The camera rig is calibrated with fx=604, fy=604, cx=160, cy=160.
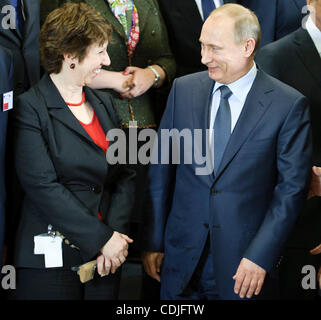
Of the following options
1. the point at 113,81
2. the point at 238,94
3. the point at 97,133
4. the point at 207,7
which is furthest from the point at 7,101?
the point at 207,7

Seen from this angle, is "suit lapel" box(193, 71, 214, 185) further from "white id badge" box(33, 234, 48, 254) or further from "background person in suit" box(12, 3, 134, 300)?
"white id badge" box(33, 234, 48, 254)

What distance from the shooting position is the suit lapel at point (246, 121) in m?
2.39

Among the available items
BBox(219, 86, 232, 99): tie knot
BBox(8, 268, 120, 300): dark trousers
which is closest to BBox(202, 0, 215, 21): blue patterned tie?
BBox(219, 86, 232, 99): tie knot

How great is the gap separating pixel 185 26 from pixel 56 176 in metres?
1.32

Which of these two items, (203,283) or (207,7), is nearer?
(203,283)

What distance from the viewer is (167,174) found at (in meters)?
2.58

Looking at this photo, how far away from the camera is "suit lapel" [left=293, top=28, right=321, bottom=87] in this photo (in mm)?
2881

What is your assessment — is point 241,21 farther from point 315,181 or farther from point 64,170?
point 64,170

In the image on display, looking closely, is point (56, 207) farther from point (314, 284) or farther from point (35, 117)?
point (314, 284)

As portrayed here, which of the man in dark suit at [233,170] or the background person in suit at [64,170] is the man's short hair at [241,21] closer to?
the man in dark suit at [233,170]

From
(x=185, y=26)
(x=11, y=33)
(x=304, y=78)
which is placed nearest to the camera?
(x=11, y=33)

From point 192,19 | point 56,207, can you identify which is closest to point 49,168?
point 56,207

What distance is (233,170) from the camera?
A: 2396mm
